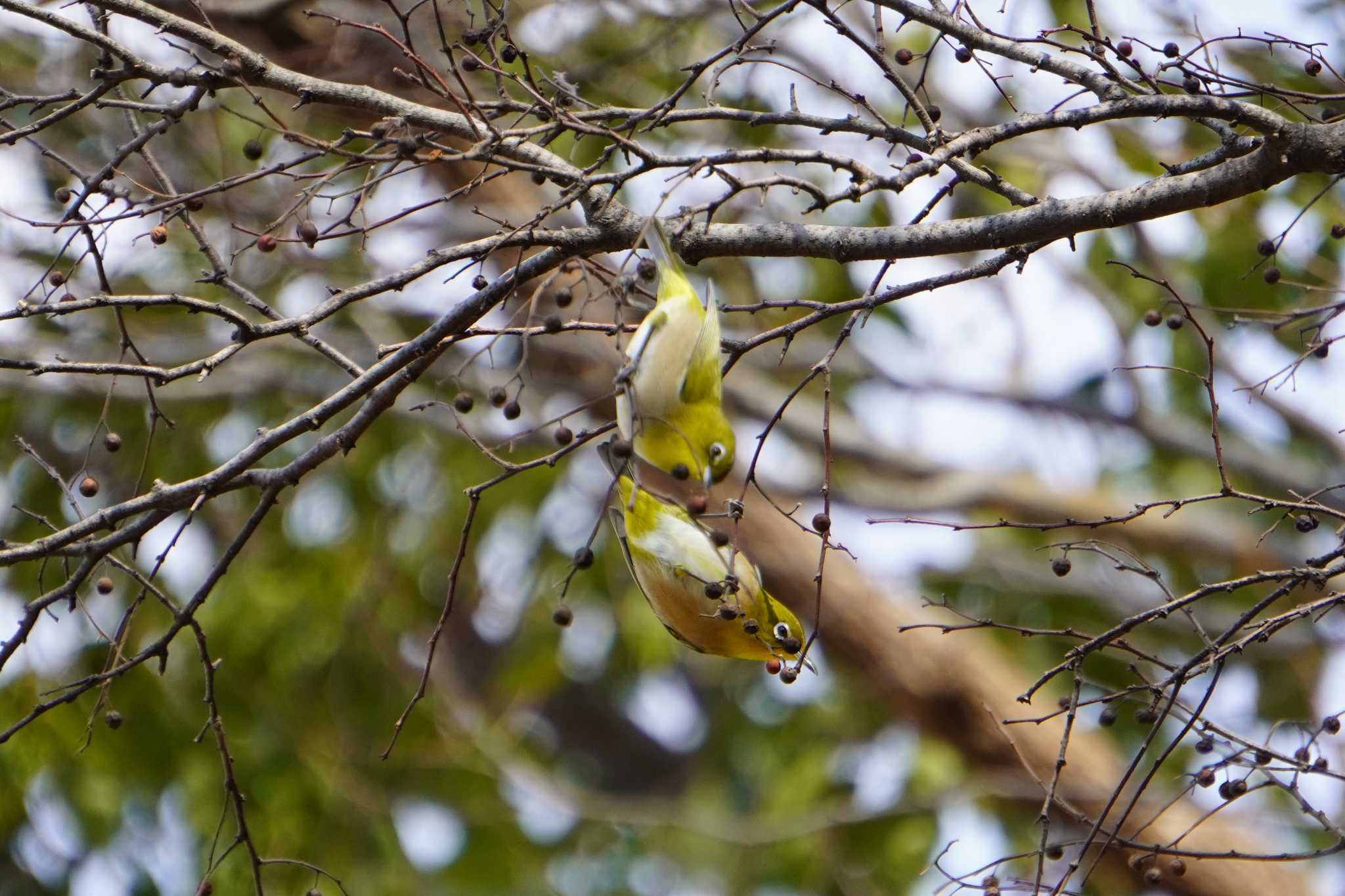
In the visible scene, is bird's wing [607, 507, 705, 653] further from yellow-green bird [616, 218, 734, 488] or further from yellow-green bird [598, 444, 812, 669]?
yellow-green bird [616, 218, 734, 488]

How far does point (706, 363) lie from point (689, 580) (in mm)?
500

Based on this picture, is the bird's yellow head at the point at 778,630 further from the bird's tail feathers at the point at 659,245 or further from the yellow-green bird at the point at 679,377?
the bird's tail feathers at the point at 659,245

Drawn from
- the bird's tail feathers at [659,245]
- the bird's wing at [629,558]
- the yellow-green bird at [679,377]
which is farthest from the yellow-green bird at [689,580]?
the bird's tail feathers at [659,245]

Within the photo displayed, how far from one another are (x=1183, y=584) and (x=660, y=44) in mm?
6041

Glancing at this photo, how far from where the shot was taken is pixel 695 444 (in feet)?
9.94

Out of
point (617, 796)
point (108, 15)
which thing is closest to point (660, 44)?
point (108, 15)

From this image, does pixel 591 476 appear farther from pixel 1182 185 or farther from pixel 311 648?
pixel 1182 185

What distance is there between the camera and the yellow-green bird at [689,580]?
2.97 meters

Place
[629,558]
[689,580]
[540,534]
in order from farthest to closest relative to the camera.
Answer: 1. [540,534]
2. [629,558]
3. [689,580]

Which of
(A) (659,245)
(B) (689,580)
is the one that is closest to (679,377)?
(A) (659,245)

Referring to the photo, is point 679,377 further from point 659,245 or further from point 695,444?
point 659,245

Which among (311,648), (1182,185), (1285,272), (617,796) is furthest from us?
(617,796)

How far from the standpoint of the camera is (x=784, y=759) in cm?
A: 1095

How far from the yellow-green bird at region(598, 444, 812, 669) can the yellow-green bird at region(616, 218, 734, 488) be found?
12 cm
